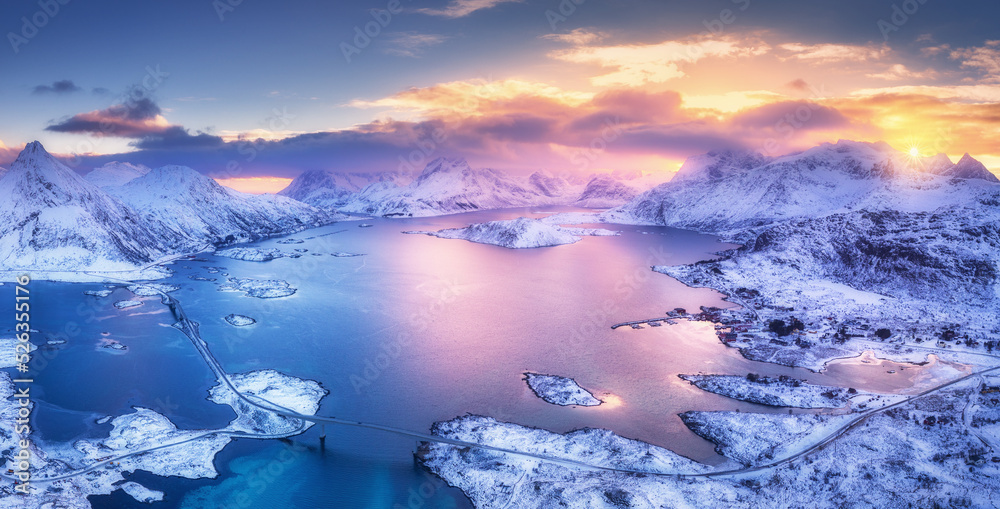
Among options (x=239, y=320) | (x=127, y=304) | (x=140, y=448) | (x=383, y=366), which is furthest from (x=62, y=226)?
(x=383, y=366)

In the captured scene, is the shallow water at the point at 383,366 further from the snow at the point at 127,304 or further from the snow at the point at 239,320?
the snow at the point at 127,304

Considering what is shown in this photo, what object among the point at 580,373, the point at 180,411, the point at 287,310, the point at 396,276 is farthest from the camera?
the point at 396,276

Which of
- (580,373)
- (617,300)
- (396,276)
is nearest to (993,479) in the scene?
(580,373)

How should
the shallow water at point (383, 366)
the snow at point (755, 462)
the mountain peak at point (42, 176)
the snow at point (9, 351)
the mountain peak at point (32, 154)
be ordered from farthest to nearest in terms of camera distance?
the mountain peak at point (32, 154) < the mountain peak at point (42, 176) < the snow at point (9, 351) < the shallow water at point (383, 366) < the snow at point (755, 462)

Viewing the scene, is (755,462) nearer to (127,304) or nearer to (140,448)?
(140,448)

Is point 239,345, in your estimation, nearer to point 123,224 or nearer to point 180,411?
point 180,411

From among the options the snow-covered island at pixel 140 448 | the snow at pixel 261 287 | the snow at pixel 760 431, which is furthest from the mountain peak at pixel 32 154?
the snow at pixel 760 431
